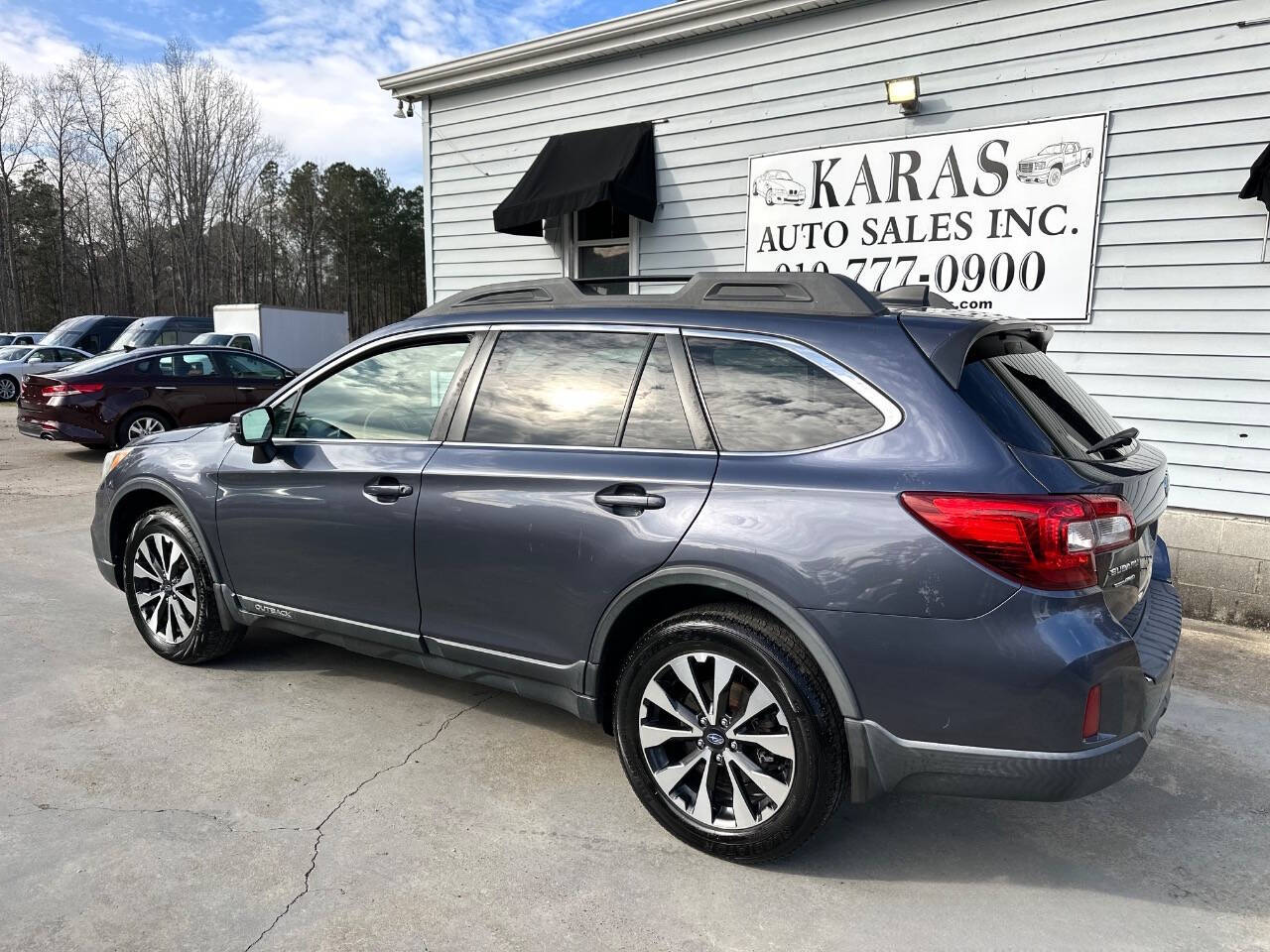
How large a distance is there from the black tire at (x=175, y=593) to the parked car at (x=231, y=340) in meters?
15.8

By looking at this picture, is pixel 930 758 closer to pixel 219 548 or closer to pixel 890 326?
pixel 890 326

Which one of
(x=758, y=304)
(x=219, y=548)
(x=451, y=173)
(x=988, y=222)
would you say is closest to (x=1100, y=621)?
(x=758, y=304)

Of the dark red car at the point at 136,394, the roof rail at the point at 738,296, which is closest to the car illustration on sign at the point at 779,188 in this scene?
the roof rail at the point at 738,296

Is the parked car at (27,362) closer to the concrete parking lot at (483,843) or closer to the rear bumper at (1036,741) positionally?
the concrete parking lot at (483,843)

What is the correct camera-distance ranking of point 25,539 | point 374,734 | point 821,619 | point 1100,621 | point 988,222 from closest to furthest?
point 1100,621 → point 821,619 → point 374,734 → point 988,222 → point 25,539

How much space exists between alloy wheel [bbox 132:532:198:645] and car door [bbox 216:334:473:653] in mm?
373

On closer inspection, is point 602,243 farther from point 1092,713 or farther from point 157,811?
point 1092,713

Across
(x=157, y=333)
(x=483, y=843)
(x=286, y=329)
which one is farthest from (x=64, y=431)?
(x=286, y=329)

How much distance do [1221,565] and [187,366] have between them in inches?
448

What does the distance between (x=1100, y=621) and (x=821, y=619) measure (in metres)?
0.72

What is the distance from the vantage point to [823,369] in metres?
2.62

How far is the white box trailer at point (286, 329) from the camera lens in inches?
805

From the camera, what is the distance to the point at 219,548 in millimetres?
3904

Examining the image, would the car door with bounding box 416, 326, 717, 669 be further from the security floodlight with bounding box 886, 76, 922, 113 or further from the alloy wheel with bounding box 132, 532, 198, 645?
the security floodlight with bounding box 886, 76, 922, 113
